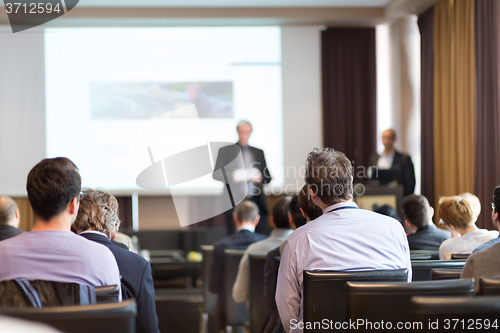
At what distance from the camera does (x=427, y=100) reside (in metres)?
5.74

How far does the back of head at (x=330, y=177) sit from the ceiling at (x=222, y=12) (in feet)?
14.3

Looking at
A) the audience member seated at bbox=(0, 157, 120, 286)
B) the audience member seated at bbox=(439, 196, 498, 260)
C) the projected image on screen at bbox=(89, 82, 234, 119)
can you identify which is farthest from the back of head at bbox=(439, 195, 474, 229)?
the projected image on screen at bbox=(89, 82, 234, 119)

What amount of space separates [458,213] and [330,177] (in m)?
1.06

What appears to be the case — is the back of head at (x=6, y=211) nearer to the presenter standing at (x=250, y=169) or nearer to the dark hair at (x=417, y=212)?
the dark hair at (x=417, y=212)

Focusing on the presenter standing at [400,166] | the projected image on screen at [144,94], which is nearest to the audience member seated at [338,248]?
the presenter standing at [400,166]

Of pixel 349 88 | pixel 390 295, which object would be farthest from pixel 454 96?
pixel 390 295

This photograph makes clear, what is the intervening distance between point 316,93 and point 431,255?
4.18 metres

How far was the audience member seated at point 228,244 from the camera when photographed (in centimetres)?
332

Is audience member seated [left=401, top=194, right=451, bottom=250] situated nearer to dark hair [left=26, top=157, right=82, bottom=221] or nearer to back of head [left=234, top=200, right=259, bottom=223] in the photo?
back of head [left=234, top=200, right=259, bottom=223]

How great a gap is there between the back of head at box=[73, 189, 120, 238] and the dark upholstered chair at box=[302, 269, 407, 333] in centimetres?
82

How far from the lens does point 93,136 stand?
6.03 m

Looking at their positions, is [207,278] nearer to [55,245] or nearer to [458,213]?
[458,213]

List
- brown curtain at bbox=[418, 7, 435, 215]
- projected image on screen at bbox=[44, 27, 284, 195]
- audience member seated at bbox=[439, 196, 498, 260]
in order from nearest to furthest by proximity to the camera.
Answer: audience member seated at bbox=[439, 196, 498, 260] → brown curtain at bbox=[418, 7, 435, 215] → projected image on screen at bbox=[44, 27, 284, 195]

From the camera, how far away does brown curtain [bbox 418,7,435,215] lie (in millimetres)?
5641
